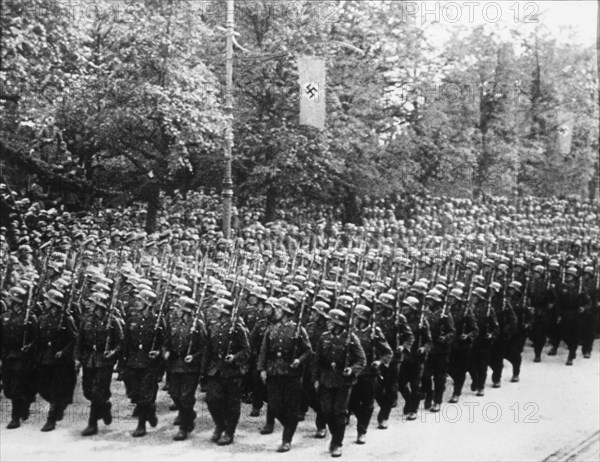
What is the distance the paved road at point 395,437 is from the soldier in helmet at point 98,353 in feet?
0.97

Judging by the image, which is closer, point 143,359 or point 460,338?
point 143,359

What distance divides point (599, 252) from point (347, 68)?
936 cm

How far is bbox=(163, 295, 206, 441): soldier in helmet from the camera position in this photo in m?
9.14

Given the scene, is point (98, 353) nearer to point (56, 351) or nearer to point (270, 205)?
point (56, 351)

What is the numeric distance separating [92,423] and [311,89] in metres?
9.10

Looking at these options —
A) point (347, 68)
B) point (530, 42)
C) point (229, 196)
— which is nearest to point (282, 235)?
point (229, 196)

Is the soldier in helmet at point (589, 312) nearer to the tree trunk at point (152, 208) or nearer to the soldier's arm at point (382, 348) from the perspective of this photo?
the soldier's arm at point (382, 348)

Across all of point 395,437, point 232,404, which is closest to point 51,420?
point 232,404

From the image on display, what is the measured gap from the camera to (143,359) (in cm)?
929

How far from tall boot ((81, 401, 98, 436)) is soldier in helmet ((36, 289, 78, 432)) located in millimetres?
463

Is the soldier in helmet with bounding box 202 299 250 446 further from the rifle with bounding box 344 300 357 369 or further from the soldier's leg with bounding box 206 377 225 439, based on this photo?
the rifle with bounding box 344 300 357 369

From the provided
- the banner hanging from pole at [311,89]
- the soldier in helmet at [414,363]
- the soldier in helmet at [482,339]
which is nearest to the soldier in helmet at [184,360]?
the soldier in helmet at [414,363]

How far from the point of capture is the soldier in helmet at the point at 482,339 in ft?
38.4

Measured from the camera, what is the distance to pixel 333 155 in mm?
21344
